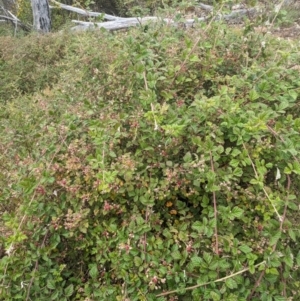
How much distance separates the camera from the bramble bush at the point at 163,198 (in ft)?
4.37

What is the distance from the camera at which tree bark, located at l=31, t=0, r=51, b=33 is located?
8164 mm

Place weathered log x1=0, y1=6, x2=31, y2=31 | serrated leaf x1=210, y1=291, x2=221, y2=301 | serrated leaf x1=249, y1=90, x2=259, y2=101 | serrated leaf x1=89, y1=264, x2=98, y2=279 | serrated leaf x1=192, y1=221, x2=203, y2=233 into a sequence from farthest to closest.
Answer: weathered log x1=0, y1=6, x2=31, y2=31
serrated leaf x1=249, y1=90, x2=259, y2=101
serrated leaf x1=89, y1=264, x2=98, y2=279
serrated leaf x1=192, y1=221, x2=203, y2=233
serrated leaf x1=210, y1=291, x2=221, y2=301

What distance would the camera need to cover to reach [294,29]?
23.1ft

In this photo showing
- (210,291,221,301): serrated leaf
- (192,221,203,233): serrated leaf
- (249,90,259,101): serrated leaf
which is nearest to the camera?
(210,291,221,301): serrated leaf

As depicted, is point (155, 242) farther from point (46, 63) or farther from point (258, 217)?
point (46, 63)

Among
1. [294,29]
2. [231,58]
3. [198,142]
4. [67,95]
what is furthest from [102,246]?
[294,29]

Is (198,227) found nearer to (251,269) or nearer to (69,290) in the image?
(251,269)

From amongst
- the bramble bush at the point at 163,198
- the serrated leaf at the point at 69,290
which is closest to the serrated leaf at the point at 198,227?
the bramble bush at the point at 163,198

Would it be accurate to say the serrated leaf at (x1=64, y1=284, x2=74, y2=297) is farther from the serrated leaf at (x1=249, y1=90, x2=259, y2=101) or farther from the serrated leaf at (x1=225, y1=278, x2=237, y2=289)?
the serrated leaf at (x1=249, y1=90, x2=259, y2=101)

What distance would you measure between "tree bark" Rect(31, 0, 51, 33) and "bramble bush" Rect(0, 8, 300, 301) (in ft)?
23.7

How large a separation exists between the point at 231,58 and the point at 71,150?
98 cm

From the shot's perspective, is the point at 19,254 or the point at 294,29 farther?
the point at 294,29

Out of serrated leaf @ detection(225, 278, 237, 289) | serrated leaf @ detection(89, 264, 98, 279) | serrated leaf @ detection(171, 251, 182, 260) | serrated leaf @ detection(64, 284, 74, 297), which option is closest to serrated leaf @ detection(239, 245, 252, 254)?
serrated leaf @ detection(225, 278, 237, 289)

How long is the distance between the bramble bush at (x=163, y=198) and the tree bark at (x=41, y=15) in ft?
23.7
